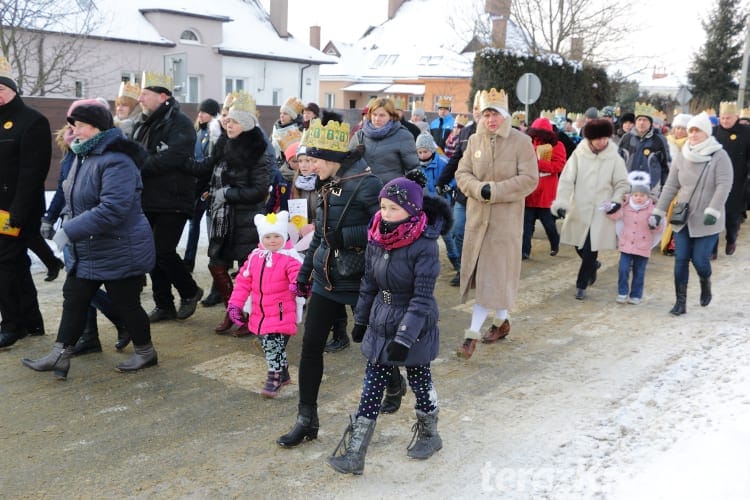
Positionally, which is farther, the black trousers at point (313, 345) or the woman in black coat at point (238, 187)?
the woman in black coat at point (238, 187)

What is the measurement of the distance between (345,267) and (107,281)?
6.46ft

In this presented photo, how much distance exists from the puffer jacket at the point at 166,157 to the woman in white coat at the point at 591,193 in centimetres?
381

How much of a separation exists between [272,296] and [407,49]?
1941 inches

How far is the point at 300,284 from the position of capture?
4.68m

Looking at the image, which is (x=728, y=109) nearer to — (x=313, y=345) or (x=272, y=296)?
(x=272, y=296)

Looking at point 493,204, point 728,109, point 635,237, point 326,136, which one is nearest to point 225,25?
point 728,109

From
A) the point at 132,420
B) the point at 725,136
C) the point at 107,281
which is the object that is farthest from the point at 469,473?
the point at 725,136

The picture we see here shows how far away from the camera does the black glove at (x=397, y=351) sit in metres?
3.97

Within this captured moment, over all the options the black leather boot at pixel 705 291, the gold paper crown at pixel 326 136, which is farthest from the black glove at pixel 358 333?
the black leather boot at pixel 705 291

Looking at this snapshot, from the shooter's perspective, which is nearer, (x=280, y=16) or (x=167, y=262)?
(x=167, y=262)

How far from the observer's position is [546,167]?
33.9 feet

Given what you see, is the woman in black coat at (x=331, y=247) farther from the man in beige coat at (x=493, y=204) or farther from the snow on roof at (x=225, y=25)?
the snow on roof at (x=225, y=25)

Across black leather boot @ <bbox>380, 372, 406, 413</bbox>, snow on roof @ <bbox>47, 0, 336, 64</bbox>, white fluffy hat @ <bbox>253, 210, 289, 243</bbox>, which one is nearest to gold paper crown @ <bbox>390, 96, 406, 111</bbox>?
white fluffy hat @ <bbox>253, 210, 289, 243</bbox>

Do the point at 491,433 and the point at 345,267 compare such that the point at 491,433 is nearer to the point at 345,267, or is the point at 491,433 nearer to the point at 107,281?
the point at 345,267
